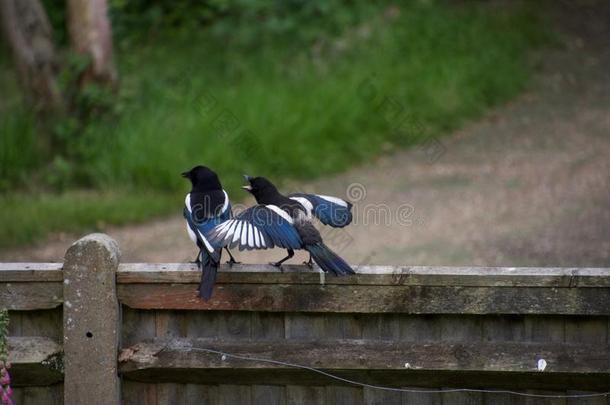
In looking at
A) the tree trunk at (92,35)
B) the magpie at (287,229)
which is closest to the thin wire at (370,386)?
the magpie at (287,229)

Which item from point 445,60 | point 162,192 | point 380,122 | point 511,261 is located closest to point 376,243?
point 511,261

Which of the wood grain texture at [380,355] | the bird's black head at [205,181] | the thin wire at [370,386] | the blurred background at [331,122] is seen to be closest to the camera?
the wood grain texture at [380,355]

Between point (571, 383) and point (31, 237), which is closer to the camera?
point (571, 383)

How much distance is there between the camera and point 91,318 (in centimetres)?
412

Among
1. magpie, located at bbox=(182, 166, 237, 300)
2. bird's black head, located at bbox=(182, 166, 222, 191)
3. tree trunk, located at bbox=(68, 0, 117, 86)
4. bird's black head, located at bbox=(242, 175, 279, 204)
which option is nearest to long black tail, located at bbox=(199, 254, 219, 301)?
magpie, located at bbox=(182, 166, 237, 300)

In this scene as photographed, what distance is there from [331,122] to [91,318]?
8.47 metres

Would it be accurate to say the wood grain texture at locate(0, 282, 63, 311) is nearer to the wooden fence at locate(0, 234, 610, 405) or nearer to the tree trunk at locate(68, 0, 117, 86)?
the wooden fence at locate(0, 234, 610, 405)

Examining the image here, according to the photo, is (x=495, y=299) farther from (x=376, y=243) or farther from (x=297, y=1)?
(x=297, y=1)

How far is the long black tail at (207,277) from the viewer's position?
4.02 metres

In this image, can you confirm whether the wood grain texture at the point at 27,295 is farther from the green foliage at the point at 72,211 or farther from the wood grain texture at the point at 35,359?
the green foliage at the point at 72,211

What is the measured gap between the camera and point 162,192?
36.1 ft

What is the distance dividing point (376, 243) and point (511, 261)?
1475 mm

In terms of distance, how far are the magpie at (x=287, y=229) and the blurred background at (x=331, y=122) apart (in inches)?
162

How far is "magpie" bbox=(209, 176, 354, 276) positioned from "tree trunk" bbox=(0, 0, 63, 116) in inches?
326
